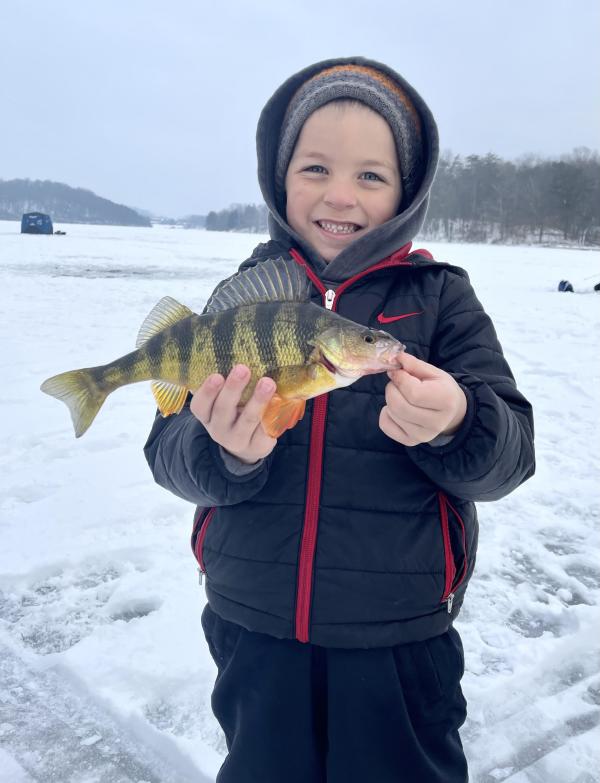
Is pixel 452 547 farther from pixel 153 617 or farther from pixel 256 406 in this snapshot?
pixel 153 617

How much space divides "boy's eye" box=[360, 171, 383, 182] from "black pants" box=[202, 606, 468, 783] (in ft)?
4.62

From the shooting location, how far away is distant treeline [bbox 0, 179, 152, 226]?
117438 mm

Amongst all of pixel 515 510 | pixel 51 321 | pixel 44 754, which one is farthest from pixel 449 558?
pixel 51 321

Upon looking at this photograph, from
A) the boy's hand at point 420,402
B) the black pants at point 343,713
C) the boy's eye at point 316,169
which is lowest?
the black pants at point 343,713

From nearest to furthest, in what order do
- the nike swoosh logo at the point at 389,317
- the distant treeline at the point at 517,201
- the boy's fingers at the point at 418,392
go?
1. the boy's fingers at the point at 418,392
2. the nike swoosh logo at the point at 389,317
3. the distant treeline at the point at 517,201

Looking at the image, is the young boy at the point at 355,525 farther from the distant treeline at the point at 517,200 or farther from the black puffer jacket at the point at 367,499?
the distant treeline at the point at 517,200

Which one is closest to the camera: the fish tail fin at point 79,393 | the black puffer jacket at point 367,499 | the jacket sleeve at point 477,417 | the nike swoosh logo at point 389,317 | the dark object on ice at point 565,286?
the jacket sleeve at point 477,417

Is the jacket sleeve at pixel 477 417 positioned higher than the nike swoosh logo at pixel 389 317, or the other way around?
the nike swoosh logo at pixel 389 317

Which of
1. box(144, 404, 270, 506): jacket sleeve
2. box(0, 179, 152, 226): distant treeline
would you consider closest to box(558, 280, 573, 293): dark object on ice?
box(144, 404, 270, 506): jacket sleeve

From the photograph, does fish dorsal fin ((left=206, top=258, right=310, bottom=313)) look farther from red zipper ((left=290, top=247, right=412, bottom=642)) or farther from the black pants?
the black pants

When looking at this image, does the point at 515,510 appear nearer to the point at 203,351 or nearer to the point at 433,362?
the point at 433,362

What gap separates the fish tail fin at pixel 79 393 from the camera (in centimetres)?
211

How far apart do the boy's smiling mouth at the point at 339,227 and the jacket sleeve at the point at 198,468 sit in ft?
2.50

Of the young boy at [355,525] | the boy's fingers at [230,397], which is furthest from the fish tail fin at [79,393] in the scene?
the boy's fingers at [230,397]
